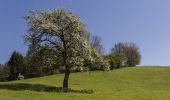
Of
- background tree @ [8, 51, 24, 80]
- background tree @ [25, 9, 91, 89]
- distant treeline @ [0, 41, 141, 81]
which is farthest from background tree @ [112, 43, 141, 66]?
background tree @ [25, 9, 91, 89]

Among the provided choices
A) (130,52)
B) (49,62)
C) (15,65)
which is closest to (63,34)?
(49,62)

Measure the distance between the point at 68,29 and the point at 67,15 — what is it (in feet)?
6.10

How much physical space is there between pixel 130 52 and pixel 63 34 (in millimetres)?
100041

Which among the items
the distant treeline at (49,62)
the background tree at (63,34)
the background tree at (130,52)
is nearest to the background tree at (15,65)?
the distant treeline at (49,62)

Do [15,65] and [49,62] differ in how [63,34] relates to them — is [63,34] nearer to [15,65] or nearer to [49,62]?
[49,62]

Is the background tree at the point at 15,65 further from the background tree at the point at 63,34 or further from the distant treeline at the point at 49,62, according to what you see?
the background tree at the point at 63,34

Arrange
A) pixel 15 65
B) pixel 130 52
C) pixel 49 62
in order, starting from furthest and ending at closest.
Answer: pixel 130 52, pixel 15 65, pixel 49 62

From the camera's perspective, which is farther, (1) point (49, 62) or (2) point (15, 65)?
(2) point (15, 65)

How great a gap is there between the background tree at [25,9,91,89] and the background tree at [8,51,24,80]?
68.9m

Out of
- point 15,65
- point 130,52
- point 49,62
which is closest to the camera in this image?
point 49,62

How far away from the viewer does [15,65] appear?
12775cm

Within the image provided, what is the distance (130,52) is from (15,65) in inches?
1788

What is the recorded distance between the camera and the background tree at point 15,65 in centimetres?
12456

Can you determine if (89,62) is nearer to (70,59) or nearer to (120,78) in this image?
(70,59)
